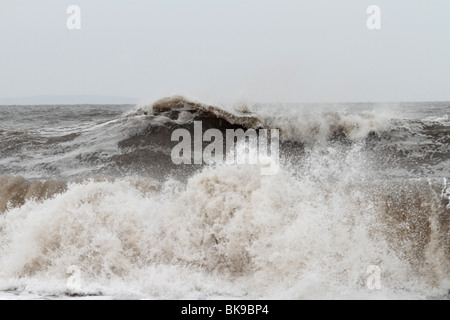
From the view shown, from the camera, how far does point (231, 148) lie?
291 inches

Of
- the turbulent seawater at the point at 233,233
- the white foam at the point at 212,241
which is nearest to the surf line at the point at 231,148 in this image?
the turbulent seawater at the point at 233,233

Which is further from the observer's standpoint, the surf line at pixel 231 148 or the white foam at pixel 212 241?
the surf line at pixel 231 148

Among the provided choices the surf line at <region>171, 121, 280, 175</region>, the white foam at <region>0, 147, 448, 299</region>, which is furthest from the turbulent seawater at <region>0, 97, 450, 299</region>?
the surf line at <region>171, 121, 280, 175</region>

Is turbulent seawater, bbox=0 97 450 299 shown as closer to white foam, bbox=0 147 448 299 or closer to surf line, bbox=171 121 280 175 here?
white foam, bbox=0 147 448 299

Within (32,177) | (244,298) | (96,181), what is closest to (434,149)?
(244,298)

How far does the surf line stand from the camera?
584 cm

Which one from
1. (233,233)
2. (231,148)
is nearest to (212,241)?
(233,233)

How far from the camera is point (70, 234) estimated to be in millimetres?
4973

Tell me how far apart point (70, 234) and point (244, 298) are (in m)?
2.20

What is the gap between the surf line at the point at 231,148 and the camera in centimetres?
584

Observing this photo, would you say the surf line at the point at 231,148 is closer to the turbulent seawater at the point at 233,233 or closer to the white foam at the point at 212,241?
the turbulent seawater at the point at 233,233

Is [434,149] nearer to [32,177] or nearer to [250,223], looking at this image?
[250,223]

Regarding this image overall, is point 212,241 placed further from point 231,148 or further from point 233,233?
point 231,148
